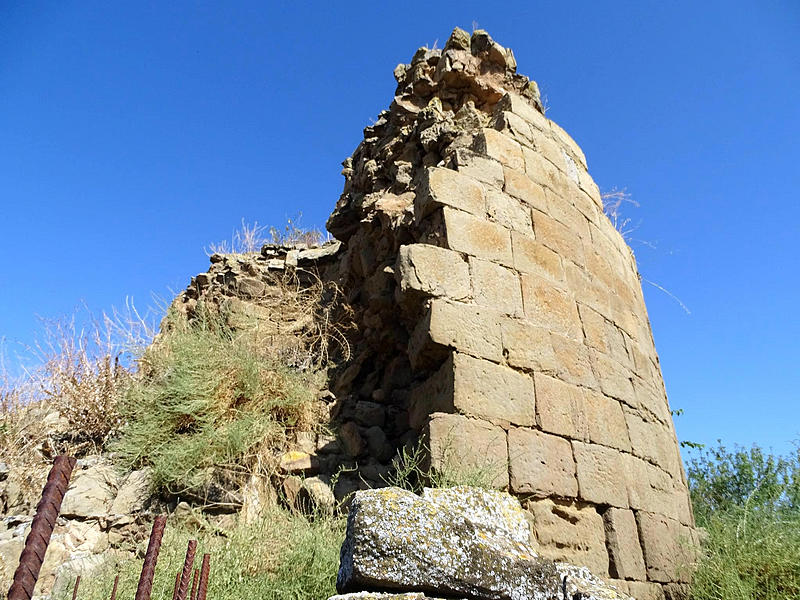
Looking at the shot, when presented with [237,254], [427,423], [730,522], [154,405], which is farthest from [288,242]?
[730,522]

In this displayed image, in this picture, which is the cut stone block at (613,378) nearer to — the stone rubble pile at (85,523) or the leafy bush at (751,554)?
the leafy bush at (751,554)

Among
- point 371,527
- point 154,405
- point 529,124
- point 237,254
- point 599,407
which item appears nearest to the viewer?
point 371,527

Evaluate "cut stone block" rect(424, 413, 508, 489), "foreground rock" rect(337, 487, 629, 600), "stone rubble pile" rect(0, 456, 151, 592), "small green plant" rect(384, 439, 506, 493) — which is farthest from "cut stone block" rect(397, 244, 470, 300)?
"stone rubble pile" rect(0, 456, 151, 592)

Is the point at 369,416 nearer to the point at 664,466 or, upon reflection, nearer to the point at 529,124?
the point at 664,466

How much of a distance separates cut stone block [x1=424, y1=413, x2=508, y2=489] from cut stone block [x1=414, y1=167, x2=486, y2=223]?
5.12 ft

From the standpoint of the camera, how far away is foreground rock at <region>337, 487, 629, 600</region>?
1868 millimetres

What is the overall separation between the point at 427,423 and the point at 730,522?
3169mm

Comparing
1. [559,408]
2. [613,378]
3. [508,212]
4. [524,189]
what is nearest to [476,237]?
[508,212]

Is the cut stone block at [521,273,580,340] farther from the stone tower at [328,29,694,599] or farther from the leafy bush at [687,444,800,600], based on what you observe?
the leafy bush at [687,444,800,600]

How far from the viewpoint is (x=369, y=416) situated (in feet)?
14.4

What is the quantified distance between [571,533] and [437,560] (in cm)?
194

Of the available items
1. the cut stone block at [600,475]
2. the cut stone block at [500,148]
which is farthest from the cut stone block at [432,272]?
the cut stone block at [600,475]

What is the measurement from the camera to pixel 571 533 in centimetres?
349

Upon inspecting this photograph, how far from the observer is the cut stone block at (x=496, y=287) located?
3.87 metres
